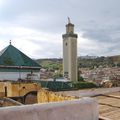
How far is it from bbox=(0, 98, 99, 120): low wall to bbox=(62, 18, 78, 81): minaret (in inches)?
1643

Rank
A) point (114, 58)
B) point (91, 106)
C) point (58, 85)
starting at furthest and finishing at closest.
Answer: point (114, 58) < point (58, 85) < point (91, 106)

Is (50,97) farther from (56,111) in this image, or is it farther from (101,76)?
(101,76)

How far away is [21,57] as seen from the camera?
95.8 feet

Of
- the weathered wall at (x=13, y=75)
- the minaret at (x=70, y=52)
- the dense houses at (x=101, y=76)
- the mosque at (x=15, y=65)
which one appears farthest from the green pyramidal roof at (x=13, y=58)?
the minaret at (x=70, y=52)

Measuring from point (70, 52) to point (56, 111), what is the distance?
43523 millimetres

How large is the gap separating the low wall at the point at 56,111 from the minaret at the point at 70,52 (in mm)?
41736

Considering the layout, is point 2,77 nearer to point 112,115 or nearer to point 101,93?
point 101,93

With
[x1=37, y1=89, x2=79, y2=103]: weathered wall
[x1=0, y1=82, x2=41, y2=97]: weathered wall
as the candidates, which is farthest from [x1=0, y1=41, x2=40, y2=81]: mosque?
[x1=37, y1=89, x2=79, y2=103]: weathered wall

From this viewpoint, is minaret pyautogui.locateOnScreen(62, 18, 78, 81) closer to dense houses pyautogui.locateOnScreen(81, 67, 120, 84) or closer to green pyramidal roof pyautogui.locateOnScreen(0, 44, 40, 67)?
dense houses pyautogui.locateOnScreen(81, 67, 120, 84)

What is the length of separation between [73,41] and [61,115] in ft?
142

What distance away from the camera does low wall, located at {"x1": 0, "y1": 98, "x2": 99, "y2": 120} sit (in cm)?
691

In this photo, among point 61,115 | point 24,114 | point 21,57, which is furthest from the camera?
point 21,57

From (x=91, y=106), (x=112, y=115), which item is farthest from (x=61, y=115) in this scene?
(x=112, y=115)

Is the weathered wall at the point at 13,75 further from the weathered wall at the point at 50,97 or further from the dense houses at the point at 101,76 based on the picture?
the weathered wall at the point at 50,97
